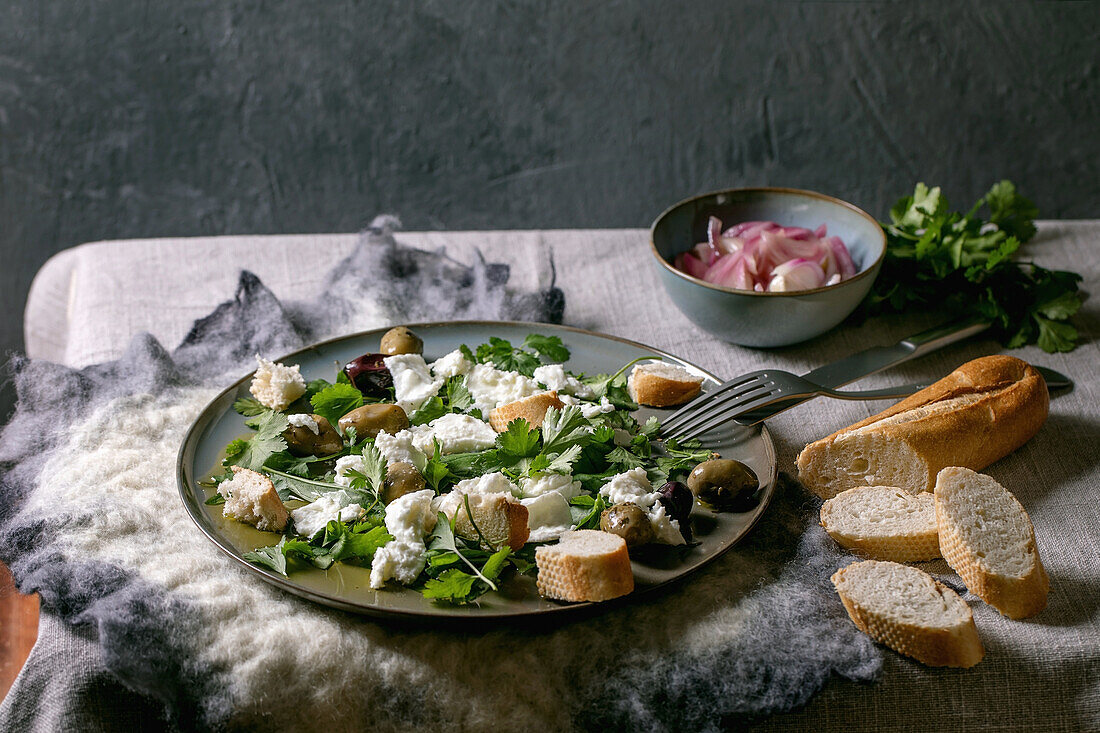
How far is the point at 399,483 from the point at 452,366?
393mm

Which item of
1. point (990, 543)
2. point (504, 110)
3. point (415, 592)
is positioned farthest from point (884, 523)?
point (504, 110)

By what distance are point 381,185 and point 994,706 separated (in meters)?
3.07

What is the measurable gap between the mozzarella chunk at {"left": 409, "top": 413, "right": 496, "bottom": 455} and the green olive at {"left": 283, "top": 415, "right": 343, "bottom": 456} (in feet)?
0.42

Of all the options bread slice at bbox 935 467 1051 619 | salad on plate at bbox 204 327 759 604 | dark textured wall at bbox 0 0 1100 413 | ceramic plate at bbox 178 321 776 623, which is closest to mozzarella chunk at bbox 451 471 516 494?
salad on plate at bbox 204 327 759 604

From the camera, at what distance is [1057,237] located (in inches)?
96.7

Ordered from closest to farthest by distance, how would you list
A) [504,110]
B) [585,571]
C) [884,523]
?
1. [585,571]
2. [884,523]
3. [504,110]

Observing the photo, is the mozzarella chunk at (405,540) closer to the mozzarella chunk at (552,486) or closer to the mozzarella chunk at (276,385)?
the mozzarella chunk at (552,486)

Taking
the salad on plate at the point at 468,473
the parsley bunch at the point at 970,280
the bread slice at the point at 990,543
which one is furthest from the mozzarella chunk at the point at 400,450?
the parsley bunch at the point at 970,280

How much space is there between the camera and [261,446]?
1476 millimetres

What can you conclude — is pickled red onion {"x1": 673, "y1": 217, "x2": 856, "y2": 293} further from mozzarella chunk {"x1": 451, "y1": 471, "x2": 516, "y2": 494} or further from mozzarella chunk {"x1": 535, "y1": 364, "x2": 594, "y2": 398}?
mozzarella chunk {"x1": 451, "y1": 471, "x2": 516, "y2": 494}

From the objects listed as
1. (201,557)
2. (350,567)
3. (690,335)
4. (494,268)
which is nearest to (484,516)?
(350,567)

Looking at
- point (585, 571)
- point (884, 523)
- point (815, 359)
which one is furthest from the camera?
point (815, 359)

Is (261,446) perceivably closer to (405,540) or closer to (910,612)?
(405,540)

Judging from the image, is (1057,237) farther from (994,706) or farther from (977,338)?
(994,706)
